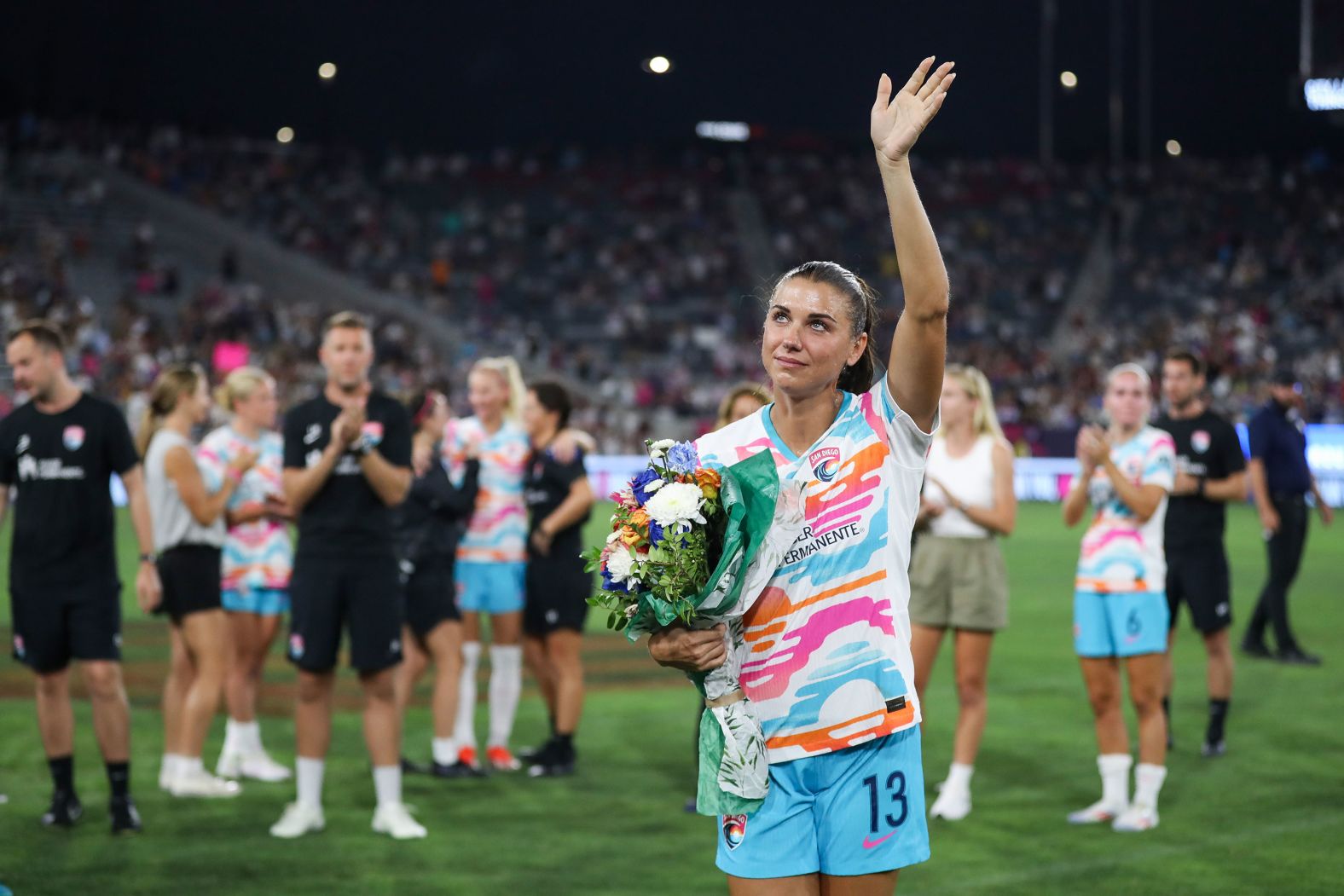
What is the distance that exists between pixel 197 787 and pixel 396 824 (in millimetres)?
1466

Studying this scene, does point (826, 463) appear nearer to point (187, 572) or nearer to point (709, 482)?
point (709, 482)

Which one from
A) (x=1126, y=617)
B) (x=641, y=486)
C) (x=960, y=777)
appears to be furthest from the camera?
(x=960, y=777)

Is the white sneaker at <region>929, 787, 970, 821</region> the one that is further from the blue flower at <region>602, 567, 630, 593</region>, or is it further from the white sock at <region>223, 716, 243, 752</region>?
the blue flower at <region>602, 567, 630, 593</region>

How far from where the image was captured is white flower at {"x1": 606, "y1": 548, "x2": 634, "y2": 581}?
3098 millimetres

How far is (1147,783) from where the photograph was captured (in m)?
7.11

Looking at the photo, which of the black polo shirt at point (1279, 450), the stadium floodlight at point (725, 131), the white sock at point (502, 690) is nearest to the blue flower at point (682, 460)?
the white sock at point (502, 690)

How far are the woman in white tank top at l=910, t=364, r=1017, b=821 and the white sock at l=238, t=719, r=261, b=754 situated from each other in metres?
3.86

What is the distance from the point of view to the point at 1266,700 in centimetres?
1047

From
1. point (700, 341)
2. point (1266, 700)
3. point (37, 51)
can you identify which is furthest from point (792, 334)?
point (37, 51)

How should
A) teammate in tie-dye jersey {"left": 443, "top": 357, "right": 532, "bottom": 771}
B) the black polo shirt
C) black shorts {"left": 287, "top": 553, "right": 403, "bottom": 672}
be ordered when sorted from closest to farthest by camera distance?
black shorts {"left": 287, "top": 553, "right": 403, "bottom": 672} < teammate in tie-dye jersey {"left": 443, "top": 357, "right": 532, "bottom": 771} < the black polo shirt

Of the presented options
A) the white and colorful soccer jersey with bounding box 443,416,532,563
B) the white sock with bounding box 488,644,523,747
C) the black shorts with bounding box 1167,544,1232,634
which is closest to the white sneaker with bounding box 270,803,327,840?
the white sock with bounding box 488,644,523,747

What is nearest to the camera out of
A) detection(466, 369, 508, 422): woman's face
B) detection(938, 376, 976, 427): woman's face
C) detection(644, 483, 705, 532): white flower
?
detection(644, 483, 705, 532): white flower

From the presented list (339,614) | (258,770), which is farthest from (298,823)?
(258,770)

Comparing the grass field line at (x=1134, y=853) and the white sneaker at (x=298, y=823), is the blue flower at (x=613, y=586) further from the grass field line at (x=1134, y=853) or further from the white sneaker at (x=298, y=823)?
the white sneaker at (x=298, y=823)
